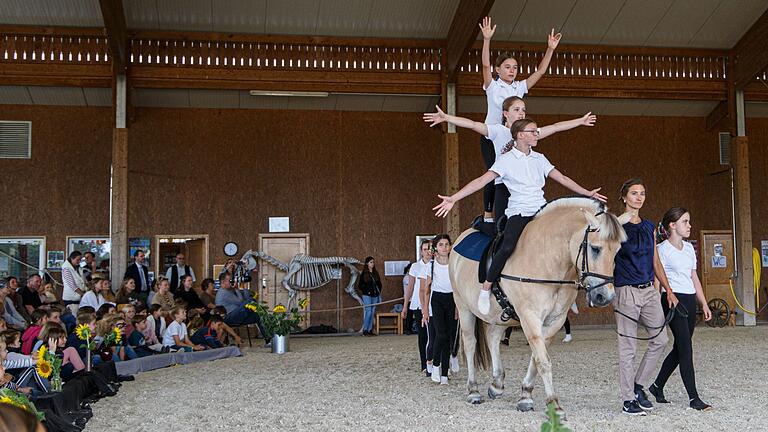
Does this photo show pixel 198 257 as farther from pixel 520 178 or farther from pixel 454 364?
pixel 520 178

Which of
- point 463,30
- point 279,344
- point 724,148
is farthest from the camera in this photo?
point 724,148

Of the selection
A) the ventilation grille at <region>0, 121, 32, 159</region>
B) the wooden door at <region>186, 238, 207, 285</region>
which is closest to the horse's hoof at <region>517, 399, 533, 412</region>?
the wooden door at <region>186, 238, 207, 285</region>

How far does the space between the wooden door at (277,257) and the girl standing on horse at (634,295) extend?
1096 centimetres

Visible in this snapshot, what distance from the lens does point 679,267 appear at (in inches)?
206

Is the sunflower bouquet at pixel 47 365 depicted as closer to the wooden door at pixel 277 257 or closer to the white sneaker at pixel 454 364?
the white sneaker at pixel 454 364

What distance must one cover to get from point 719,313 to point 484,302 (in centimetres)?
1166

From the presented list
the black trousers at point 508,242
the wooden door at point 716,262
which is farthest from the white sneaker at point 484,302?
the wooden door at point 716,262

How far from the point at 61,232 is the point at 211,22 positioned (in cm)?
518

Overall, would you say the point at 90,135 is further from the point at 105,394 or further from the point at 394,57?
the point at 105,394

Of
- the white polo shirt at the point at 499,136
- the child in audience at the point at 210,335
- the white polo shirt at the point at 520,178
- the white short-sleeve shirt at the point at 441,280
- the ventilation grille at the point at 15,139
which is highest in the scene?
the ventilation grille at the point at 15,139

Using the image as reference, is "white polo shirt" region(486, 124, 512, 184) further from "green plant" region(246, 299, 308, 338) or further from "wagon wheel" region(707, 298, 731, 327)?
"wagon wheel" region(707, 298, 731, 327)

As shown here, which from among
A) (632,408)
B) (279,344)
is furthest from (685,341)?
(279,344)

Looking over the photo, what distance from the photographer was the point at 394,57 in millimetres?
14742

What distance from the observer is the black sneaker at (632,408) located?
4.91m
